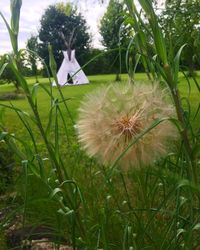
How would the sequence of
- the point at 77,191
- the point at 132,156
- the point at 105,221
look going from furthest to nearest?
the point at 105,221
the point at 77,191
the point at 132,156

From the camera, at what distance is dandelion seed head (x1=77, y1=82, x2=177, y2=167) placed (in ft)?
3.11

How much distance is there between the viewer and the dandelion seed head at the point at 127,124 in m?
0.95

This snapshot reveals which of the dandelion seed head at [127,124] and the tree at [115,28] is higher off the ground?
the tree at [115,28]

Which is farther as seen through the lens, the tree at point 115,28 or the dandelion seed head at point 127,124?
the tree at point 115,28

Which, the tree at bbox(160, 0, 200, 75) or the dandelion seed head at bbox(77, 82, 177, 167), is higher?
the tree at bbox(160, 0, 200, 75)

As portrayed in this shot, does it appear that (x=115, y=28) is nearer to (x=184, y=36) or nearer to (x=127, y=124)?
(x=184, y=36)

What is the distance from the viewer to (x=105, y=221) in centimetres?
134

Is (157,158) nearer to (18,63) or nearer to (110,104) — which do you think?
(110,104)

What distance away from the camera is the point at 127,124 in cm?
95

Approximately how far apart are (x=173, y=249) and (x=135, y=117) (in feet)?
1.70

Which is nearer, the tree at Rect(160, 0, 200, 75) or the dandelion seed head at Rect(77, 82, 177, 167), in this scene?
the dandelion seed head at Rect(77, 82, 177, 167)

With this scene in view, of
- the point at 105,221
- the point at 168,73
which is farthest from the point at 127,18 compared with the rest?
the point at 105,221

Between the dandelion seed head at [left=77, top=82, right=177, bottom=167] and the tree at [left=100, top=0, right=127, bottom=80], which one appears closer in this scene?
the dandelion seed head at [left=77, top=82, right=177, bottom=167]

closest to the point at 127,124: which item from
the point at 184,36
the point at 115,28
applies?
the point at 184,36
